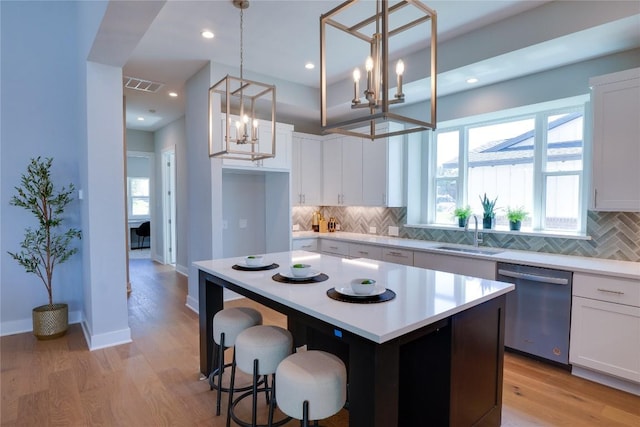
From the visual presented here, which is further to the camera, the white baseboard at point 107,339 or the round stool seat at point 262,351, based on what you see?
the white baseboard at point 107,339

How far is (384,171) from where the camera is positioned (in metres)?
4.55

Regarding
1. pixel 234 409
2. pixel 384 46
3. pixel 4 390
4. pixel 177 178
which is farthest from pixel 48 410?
pixel 177 178

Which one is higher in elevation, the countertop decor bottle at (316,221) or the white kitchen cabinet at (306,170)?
the white kitchen cabinet at (306,170)

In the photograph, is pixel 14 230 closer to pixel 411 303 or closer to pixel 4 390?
pixel 4 390

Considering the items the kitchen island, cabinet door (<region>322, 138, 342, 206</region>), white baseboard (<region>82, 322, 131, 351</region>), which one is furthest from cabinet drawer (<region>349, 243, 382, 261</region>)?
white baseboard (<region>82, 322, 131, 351</region>)

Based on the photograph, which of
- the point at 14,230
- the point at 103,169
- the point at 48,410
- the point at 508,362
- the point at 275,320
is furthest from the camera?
the point at 275,320

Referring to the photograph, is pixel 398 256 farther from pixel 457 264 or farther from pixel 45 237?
pixel 45 237

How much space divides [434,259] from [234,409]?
2.33 m

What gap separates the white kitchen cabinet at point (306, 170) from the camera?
17.0 ft

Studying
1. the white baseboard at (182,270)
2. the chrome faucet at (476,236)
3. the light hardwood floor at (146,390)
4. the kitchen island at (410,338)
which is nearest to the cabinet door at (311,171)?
the chrome faucet at (476,236)

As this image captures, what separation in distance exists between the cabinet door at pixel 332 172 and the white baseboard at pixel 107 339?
10.0ft

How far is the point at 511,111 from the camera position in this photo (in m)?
3.76

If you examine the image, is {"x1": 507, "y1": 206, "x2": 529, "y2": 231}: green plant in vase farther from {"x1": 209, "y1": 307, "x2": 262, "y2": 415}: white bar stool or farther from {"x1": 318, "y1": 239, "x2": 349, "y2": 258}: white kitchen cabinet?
{"x1": 209, "y1": 307, "x2": 262, "y2": 415}: white bar stool

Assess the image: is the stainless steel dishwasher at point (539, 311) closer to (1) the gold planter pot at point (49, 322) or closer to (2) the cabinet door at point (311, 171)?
(2) the cabinet door at point (311, 171)
